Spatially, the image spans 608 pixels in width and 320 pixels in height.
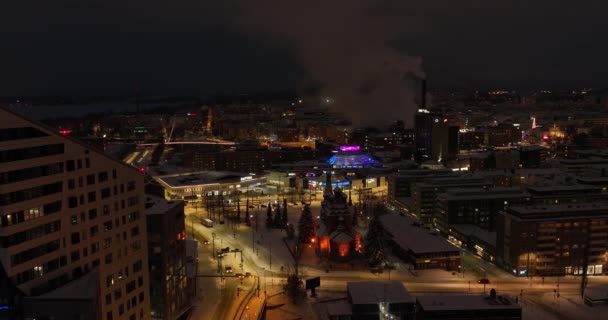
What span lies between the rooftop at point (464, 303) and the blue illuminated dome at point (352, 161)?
3132 centimetres

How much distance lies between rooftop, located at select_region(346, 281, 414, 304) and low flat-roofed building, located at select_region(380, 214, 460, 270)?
5194mm

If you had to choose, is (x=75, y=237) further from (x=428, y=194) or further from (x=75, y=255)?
(x=428, y=194)

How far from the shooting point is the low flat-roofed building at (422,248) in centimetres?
2298

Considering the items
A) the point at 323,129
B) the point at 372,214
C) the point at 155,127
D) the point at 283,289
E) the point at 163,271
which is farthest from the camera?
the point at 155,127

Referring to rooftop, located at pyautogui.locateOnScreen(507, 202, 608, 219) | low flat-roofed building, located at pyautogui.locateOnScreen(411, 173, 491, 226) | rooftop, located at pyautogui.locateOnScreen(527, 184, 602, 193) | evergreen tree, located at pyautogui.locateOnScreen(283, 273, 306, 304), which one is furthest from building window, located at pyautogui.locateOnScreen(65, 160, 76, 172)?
rooftop, located at pyautogui.locateOnScreen(527, 184, 602, 193)

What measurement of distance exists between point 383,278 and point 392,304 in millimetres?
5076

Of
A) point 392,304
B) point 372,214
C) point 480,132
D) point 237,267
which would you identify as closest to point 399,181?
point 372,214

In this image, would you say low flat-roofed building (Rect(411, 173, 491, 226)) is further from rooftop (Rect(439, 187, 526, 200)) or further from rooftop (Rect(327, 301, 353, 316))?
rooftop (Rect(327, 301, 353, 316))

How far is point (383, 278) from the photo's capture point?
863 inches

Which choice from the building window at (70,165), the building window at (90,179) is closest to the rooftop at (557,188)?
the building window at (90,179)

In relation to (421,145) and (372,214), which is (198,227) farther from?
(421,145)

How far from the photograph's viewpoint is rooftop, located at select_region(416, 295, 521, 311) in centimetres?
1627

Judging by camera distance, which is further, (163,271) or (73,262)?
(163,271)

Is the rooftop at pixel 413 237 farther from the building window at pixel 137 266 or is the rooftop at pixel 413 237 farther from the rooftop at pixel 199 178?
the rooftop at pixel 199 178
